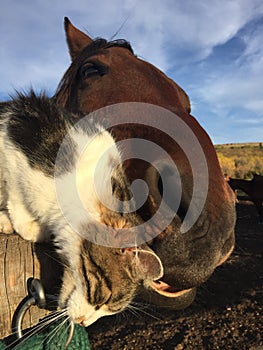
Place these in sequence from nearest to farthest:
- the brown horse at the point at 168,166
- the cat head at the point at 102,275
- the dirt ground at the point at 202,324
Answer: the cat head at the point at 102,275 → the brown horse at the point at 168,166 → the dirt ground at the point at 202,324

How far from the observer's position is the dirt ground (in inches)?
196

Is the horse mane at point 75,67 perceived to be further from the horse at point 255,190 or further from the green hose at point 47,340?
the horse at point 255,190

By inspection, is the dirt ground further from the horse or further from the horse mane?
the horse

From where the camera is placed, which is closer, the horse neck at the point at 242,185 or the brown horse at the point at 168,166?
the brown horse at the point at 168,166

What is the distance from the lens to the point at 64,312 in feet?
3.18

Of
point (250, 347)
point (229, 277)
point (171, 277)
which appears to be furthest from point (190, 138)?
point (229, 277)

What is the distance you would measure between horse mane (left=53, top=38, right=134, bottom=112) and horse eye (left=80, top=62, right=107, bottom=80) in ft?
0.36

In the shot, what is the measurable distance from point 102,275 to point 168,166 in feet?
2.97

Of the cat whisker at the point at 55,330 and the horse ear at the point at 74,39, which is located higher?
the horse ear at the point at 74,39

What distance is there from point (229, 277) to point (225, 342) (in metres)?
2.52

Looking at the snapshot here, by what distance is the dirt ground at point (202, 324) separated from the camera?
498 centimetres

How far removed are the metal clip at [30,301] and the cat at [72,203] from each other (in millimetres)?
49

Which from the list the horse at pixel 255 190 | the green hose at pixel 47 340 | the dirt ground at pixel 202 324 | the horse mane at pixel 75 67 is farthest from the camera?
the horse at pixel 255 190

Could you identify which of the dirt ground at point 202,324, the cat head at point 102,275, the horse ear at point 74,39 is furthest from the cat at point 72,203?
the dirt ground at point 202,324
